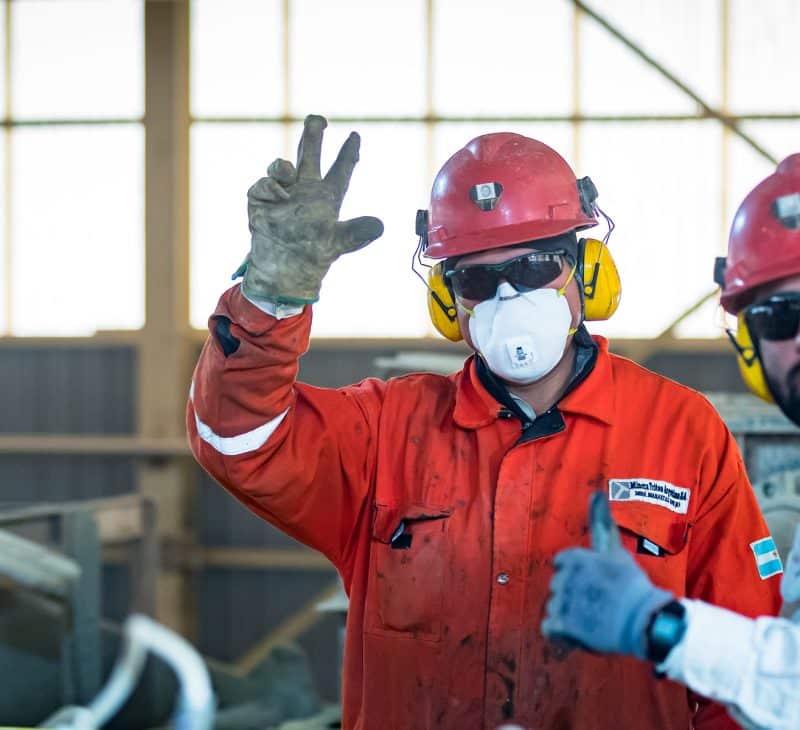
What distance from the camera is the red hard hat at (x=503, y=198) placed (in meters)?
2.45

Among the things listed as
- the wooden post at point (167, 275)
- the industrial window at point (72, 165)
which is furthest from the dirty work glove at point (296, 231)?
the industrial window at point (72, 165)

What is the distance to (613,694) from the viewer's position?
7.48 ft

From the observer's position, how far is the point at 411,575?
2.36 metres

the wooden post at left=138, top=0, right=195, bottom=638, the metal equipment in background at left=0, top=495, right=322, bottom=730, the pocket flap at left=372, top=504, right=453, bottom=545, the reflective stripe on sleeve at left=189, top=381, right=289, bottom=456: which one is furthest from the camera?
the wooden post at left=138, top=0, right=195, bottom=638

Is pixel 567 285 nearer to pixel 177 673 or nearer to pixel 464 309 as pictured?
pixel 464 309

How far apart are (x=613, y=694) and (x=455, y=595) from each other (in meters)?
0.37

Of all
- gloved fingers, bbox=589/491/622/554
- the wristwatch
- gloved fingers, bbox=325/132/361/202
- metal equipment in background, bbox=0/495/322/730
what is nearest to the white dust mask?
gloved fingers, bbox=325/132/361/202

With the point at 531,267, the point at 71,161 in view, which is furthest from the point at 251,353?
the point at 71,161

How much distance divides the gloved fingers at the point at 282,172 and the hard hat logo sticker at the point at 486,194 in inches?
19.5

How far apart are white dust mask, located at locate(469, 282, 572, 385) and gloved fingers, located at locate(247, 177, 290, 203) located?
19.9 inches

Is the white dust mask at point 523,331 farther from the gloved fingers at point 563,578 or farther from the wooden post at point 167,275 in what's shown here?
the wooden post at point 167,275

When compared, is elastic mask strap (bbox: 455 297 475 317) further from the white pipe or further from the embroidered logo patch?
the white pipe

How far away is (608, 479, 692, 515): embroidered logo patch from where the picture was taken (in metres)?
2.32

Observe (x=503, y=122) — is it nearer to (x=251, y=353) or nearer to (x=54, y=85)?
(x=54, y=85)
